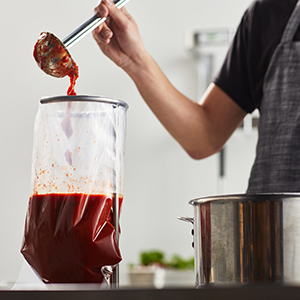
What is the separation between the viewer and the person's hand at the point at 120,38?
0.68 metres

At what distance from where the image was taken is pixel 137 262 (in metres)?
2.14

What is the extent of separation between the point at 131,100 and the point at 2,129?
23.3 inches

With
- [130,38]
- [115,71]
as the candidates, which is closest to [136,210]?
[115,71]

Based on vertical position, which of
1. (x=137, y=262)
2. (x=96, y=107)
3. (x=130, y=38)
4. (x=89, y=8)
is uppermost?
(x=89, y=8)

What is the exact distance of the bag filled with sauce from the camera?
47 cm

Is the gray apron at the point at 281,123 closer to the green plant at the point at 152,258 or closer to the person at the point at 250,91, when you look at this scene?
the person at the point at 250,91

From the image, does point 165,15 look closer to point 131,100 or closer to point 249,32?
point 131,100

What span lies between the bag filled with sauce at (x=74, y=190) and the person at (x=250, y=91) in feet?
0.73

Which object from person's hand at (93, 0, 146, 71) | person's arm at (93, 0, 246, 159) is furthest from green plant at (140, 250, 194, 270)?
person's hand at (93, 0, 146, 71)

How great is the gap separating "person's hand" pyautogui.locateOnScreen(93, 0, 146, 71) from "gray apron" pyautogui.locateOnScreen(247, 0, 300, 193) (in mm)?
252

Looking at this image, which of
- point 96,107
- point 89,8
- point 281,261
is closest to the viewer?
point 281,261

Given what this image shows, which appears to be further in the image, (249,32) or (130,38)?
(249,32)

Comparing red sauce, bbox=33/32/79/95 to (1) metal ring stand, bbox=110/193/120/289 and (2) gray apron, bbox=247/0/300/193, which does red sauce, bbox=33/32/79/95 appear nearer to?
(1) metal ring stand, bbox=110/193/120/289

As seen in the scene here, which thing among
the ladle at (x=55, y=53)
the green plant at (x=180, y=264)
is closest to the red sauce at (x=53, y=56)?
the ladle at (x=55, y=53)
